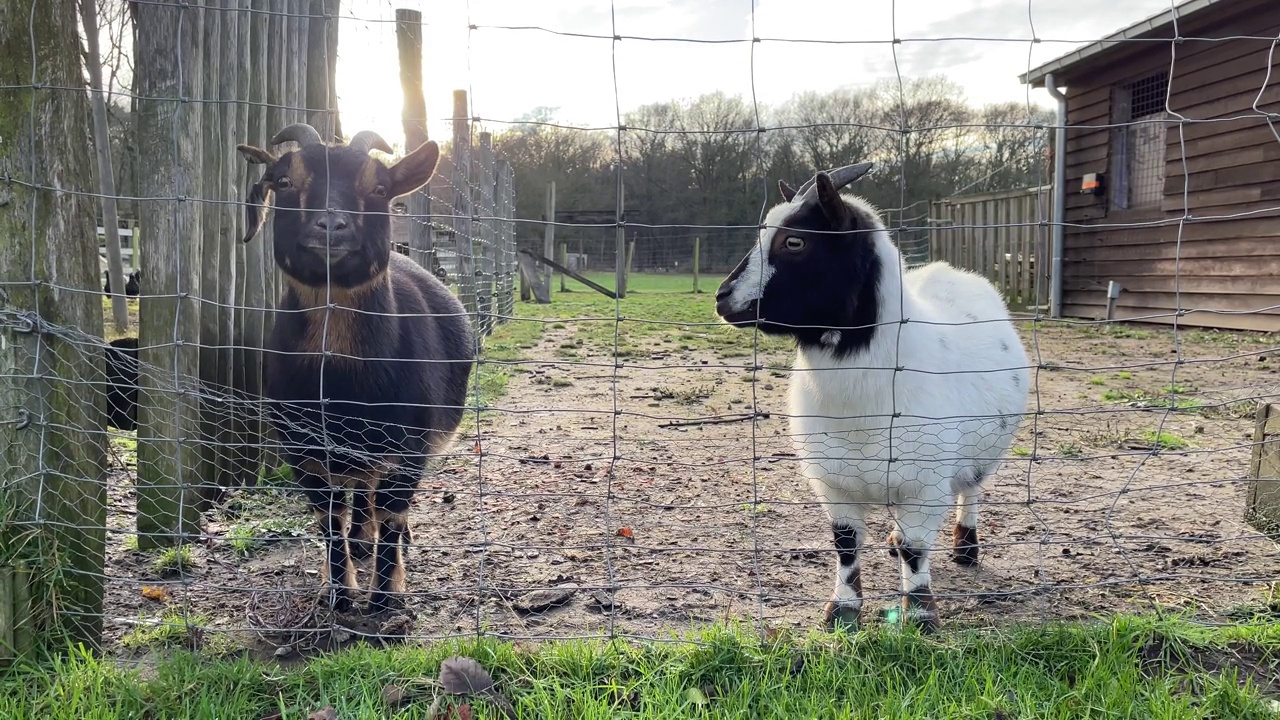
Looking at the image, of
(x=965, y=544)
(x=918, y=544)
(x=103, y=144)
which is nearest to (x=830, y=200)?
(x=918, y=544)

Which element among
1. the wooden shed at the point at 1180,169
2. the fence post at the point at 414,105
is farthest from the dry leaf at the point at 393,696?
the wooden shed at the point at 1180,169

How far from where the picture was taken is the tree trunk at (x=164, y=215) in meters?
3.57

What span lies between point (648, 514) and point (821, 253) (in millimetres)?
1834

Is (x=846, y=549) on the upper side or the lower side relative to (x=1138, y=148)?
lower

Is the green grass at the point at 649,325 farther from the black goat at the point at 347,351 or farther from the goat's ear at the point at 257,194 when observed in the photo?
the goat's ear at the point at 257,194

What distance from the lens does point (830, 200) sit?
2895 mm

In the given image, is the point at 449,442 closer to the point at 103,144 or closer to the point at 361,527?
the point at 361,527

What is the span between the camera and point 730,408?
6.76m

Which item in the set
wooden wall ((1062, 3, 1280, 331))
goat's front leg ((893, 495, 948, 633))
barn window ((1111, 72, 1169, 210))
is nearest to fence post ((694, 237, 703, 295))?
Result: wooden wall ((1062, 3, 1280, 331))

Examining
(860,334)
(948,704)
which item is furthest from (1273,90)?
(948,704)

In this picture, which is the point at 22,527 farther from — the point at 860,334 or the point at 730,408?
the point at 730,408

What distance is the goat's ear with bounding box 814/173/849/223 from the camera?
2784mm

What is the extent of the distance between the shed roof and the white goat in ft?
22.3

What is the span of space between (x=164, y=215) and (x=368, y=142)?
110 cm
